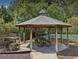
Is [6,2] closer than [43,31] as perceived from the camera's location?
No

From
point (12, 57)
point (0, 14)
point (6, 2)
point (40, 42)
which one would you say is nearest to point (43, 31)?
point (40, 42)

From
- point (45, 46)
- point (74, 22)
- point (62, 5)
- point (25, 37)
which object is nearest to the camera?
point (45, 46)

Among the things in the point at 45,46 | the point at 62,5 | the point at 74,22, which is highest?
the point at 62,5

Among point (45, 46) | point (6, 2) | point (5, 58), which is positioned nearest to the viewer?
point (5, 58)

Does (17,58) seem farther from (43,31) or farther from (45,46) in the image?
(43,31)

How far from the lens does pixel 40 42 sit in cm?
1553

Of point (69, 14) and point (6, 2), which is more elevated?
point (6, 2)

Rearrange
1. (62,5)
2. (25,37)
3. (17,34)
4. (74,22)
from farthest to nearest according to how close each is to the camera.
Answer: (62,5) < (74,22) < (17,34) < (25,37)

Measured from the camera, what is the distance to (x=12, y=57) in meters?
6.92

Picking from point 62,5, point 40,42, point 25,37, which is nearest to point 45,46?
point 40,42

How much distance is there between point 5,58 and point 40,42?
882cm

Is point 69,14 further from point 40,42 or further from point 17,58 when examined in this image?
point 17,58

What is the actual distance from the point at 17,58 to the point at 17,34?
14.1m

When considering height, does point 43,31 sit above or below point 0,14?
below
